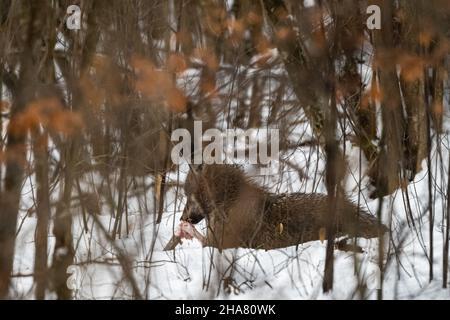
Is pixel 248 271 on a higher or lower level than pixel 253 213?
lower

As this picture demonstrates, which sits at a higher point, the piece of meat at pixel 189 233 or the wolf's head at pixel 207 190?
the wolf's head at pixel 207 190

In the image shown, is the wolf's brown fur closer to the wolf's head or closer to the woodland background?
the wolf's head

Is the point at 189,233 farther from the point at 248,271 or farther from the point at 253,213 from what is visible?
the point at 248,271

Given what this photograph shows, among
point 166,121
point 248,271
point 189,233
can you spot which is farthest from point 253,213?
point 166,121

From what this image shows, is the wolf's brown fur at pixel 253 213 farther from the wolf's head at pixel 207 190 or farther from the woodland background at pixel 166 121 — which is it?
the woodland background at pixel 166 121

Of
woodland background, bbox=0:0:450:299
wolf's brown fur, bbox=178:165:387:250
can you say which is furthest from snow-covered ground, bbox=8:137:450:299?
wolf's brown fur, bbox=178:165:387:250

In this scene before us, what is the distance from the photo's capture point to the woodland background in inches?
122

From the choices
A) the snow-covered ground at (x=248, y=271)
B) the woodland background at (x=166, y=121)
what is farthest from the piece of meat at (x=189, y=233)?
the woodland background at (x=166, y=121)

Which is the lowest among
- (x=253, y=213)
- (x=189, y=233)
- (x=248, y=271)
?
(x=248, y=271)

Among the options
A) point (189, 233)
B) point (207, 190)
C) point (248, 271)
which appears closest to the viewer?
point (248, 271)

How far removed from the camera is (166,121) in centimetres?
450

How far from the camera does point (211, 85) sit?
5219mm

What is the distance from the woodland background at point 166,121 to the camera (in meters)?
3.11

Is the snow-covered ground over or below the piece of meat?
below
